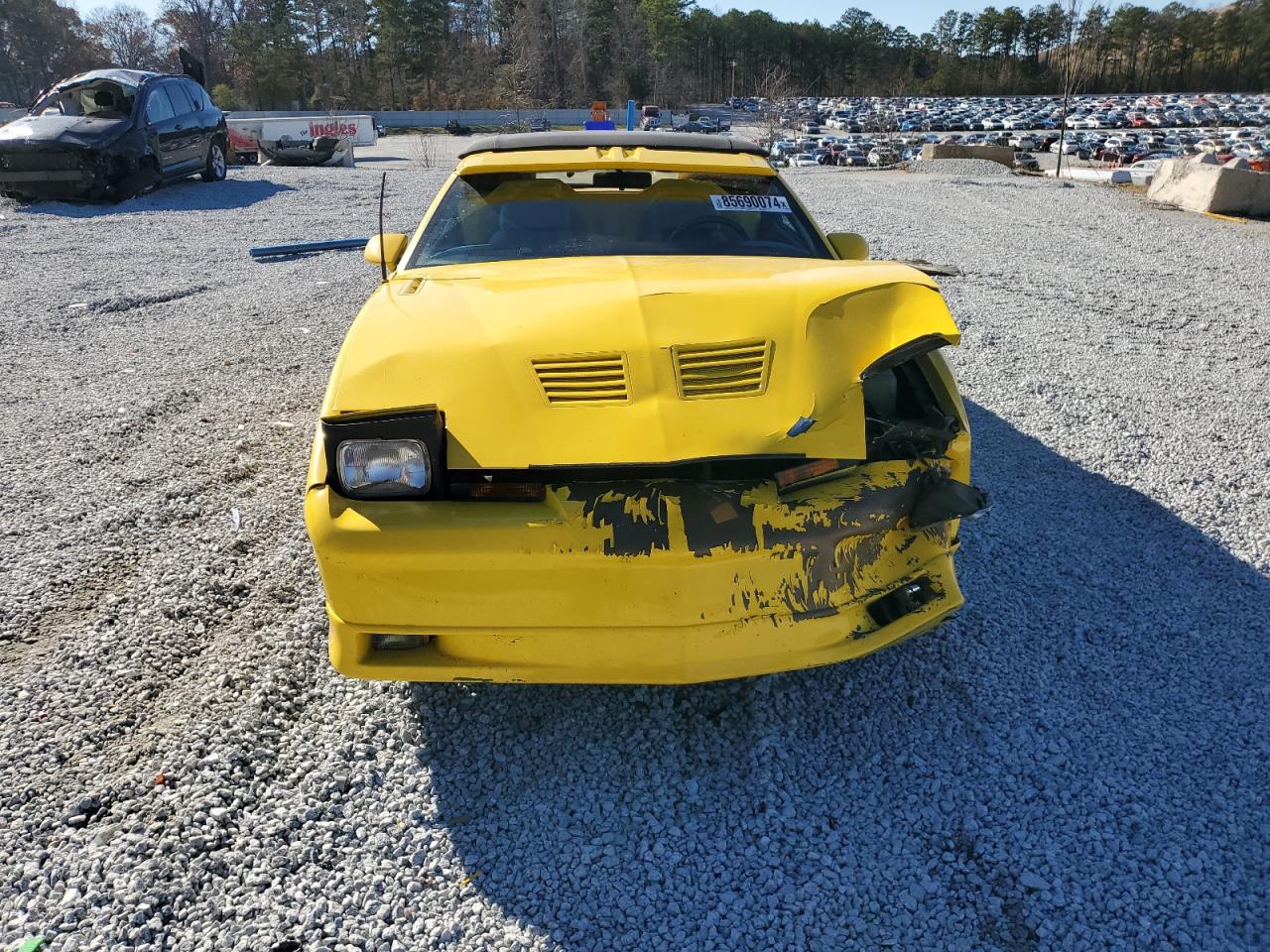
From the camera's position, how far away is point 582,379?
6.86ft

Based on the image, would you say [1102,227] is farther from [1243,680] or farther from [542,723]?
[542,723]

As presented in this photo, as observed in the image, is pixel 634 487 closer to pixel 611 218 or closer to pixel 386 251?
pixel 611 218

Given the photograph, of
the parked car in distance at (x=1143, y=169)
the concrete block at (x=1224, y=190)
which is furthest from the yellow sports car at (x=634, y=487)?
the parked car in distance at (x=1143, y=169)

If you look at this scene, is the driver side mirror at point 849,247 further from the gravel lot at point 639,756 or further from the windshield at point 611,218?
the gravel lot at point 639,756

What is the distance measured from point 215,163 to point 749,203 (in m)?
14.3

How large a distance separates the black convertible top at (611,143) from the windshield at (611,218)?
0.85 feet

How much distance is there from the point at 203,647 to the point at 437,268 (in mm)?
1520

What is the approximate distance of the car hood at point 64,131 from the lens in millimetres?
11383

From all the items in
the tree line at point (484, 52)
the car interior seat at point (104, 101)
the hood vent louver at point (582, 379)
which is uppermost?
the tree line at point (484, 52)

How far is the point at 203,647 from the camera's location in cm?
271

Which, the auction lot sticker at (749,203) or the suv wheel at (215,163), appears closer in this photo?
the auction lot sticker at (749,203)

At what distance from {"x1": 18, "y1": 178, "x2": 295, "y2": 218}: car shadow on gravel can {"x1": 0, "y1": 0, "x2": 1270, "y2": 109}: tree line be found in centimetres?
3288

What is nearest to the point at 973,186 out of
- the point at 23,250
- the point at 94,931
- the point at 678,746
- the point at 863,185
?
the point at 863,185

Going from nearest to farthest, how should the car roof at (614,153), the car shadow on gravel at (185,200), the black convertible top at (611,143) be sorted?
the car roof at (614,153)
the black convertible top at (611,143)
the car shadow on gravel at (185,200)
